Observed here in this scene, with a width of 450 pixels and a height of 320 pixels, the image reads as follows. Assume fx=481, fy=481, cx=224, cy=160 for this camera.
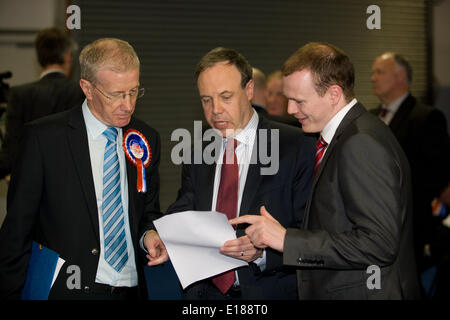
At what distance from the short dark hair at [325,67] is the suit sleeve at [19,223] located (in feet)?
3.74

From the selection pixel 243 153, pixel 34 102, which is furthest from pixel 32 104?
pixel 243 153

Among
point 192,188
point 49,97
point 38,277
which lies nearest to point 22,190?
point 38,277

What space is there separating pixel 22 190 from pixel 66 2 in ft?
11.1

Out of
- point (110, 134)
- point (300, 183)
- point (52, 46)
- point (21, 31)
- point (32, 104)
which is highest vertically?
point (21, 31)

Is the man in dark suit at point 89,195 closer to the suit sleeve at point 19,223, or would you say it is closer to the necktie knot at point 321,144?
the suit sleeve at point 19,223

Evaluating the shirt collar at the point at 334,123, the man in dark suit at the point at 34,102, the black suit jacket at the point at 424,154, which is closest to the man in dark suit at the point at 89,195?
the shirt collar at the point at 334,123

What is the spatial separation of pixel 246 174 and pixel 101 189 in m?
0.65

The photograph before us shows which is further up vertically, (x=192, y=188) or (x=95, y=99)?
(x=95, y=99)

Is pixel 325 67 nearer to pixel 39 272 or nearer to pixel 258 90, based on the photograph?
pixel 39 272

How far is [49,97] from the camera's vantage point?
3465 mm

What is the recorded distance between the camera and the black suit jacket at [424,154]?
4184 millimetres

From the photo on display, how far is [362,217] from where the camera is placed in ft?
5.43

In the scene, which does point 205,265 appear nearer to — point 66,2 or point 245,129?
point 245,129

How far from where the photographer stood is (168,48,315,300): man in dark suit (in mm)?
2137
